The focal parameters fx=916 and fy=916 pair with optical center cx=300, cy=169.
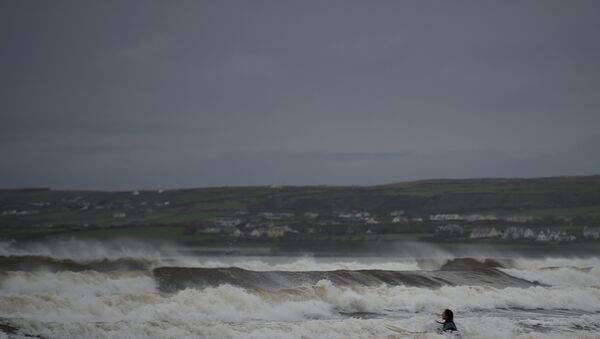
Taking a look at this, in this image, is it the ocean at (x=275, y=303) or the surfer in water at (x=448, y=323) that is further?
the surfer in water at (x=448, y=323)

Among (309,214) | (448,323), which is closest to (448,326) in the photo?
(448,323)

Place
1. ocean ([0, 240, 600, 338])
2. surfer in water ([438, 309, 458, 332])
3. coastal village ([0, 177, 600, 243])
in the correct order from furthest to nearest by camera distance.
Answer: coastal village ([0, 177, 600, 243]) → surfer in water ([438, 309, 458, 332]) → ocean ([0, 240, 600, 338])

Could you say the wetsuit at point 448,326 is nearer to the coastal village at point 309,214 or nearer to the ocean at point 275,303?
the ocean at point 275,303

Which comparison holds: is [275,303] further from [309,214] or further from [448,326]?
[309,214]

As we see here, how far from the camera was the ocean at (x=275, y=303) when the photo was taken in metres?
27.7

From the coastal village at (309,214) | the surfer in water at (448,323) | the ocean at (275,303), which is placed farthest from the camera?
the coastal village at (309,214)

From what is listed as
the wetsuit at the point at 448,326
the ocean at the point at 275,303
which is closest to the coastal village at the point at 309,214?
the ocean at the point at 275,303

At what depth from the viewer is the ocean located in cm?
2773

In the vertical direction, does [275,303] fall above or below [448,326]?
above

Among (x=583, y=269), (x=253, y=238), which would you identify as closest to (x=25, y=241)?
(x=253, y=238)

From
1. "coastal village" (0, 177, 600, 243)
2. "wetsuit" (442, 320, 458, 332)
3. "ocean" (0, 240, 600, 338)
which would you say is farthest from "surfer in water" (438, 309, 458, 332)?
"coastal village" (0, 177, 600, 243)

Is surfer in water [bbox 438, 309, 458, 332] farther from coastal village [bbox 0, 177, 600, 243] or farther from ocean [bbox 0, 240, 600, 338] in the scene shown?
coastal village [bbox 0, 177, 600, 243]

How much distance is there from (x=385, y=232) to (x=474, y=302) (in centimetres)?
7641

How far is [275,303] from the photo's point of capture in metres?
33.8
